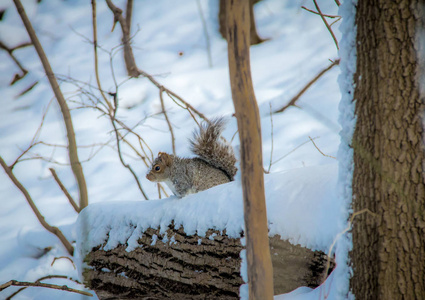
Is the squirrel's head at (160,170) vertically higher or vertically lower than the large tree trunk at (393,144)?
higher

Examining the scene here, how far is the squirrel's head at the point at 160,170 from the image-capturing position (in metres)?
2.58

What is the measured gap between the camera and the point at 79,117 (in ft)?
16.5

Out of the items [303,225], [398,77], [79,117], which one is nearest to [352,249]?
[303,225]

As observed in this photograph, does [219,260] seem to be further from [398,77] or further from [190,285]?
[398,77]

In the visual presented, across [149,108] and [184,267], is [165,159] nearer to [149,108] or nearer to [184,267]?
[184,267]

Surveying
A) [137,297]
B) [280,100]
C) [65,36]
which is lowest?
[137,297]

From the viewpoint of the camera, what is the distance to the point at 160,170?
2598 millimetres

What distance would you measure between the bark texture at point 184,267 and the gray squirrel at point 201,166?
0.69 metres

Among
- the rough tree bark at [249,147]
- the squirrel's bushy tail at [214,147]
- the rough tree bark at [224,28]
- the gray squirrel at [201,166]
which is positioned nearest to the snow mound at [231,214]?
the rough tree bark at [249,147]

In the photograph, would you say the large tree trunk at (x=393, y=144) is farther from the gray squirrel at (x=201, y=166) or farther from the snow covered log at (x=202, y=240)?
the gray squirrel at (x=201, y=166)

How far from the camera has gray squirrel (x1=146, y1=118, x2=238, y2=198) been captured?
8.32 ft

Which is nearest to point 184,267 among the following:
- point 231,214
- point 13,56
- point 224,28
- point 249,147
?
point 231,214

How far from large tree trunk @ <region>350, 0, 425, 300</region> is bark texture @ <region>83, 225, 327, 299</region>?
0.33 meters

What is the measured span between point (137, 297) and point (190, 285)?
1.23ft
